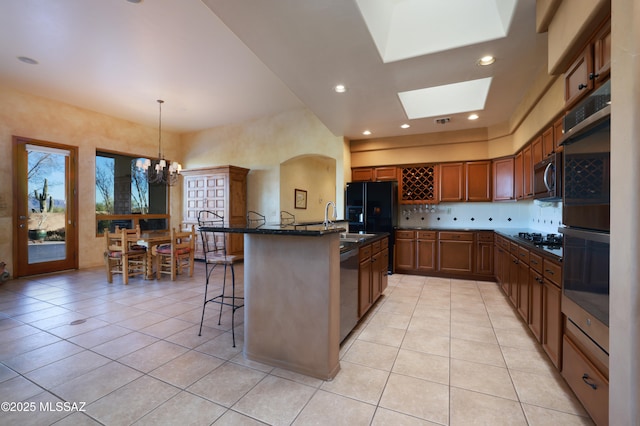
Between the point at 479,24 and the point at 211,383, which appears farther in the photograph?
the point at 479,24

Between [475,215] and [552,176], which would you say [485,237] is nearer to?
[475,215]

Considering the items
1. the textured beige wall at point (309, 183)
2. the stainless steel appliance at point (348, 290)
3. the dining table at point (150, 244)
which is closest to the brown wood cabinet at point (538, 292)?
the stainless steel appliance at point (348, 290)

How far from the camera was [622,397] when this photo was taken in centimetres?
115

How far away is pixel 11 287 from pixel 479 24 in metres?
7.06

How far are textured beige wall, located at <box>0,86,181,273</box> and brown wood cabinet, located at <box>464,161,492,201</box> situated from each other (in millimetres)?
6349

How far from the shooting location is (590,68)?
1557 mm

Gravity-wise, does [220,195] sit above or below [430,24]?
below

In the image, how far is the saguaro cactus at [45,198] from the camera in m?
5.13

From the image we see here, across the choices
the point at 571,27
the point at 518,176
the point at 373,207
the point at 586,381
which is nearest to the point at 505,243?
the point at 518,176

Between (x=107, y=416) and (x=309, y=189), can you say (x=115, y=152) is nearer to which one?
(x=309, y=189)

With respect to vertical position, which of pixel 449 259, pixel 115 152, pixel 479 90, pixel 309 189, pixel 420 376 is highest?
pixel 479 90

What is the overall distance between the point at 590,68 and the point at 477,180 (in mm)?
3758

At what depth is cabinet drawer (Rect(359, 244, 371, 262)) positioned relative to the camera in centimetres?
285

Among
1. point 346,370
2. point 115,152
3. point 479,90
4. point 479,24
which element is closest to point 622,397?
point 346,370
